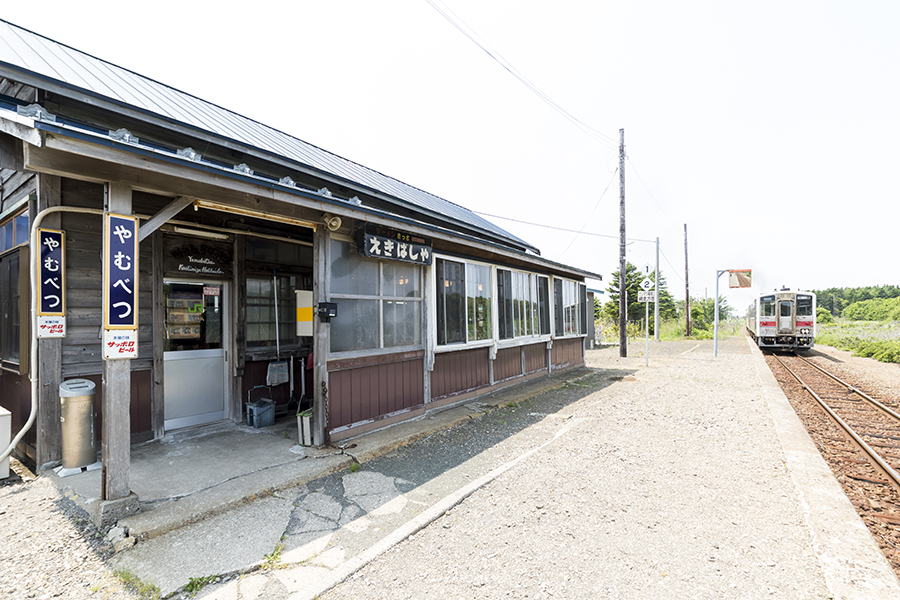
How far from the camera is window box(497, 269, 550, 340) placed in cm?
837

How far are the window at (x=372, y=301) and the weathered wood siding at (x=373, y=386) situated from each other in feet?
0.70

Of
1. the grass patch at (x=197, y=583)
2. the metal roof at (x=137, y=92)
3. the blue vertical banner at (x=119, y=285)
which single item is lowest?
the grass patch at (x=197, y=583)

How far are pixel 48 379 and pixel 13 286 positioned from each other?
1.47 m

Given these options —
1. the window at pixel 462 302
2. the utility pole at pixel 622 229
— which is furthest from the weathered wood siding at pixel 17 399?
the utility pole at pixel 622 229

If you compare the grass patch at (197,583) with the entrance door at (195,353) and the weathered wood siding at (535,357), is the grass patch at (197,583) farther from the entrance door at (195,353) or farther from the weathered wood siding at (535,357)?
the weathered wood siding at (535,357)

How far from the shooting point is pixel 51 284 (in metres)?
4.00

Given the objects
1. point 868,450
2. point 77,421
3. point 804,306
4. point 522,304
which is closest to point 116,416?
point 77,421

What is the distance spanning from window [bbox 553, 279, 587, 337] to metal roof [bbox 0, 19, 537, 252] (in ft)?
17.5

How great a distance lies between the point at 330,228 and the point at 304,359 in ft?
8.77

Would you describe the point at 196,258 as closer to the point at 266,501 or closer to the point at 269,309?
the point at 269,309

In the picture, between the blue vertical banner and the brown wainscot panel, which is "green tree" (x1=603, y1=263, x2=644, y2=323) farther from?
the blue vertical banner

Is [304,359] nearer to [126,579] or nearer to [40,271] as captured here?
[40,271]

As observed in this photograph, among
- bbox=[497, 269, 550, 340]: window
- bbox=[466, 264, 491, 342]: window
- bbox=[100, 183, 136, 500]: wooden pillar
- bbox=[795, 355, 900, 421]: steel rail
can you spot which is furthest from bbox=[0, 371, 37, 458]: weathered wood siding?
bbox=[795, 355, 900, 421]: steel rail

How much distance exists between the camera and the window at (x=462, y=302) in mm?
6676
